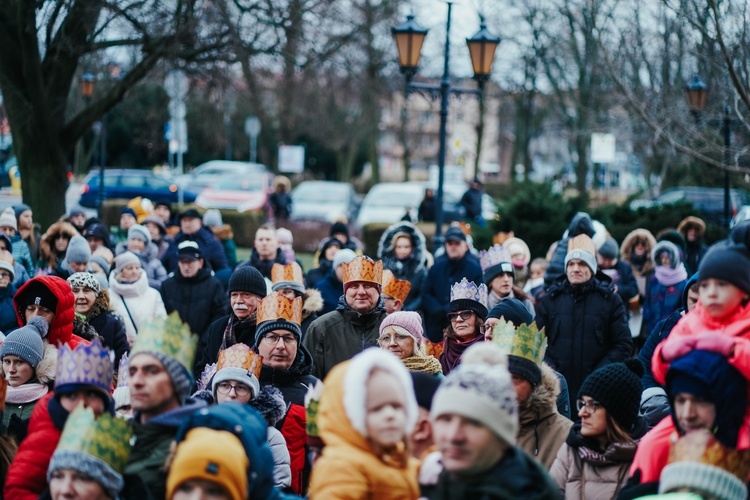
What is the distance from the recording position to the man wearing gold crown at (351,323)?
823 centimetres

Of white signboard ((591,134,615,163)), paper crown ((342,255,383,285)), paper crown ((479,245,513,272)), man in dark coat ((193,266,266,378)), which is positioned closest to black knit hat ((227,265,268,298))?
man in dark coat ((193,266,266,378))

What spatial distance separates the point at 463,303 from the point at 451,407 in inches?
167

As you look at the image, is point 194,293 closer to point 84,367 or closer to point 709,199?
point 84,367

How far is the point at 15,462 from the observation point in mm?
4754

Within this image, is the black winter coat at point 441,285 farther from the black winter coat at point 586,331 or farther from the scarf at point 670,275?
the black winter coat at point 586,331

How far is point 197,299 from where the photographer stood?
10375mm

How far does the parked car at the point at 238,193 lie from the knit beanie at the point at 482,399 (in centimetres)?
2698

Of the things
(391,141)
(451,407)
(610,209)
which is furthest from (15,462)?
(391,141)

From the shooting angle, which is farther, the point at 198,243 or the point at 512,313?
the point at 198,243

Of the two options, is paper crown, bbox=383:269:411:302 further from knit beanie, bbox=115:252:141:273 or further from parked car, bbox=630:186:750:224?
parked car, bbox=630:186:750:224

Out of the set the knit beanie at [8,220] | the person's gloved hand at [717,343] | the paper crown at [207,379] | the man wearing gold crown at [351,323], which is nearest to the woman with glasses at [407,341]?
the paper crown at [207,379]

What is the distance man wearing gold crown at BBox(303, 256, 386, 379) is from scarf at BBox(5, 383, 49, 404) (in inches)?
90.0

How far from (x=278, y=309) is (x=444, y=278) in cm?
443

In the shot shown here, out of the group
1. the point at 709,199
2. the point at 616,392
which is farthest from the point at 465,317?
the point at 709,199
